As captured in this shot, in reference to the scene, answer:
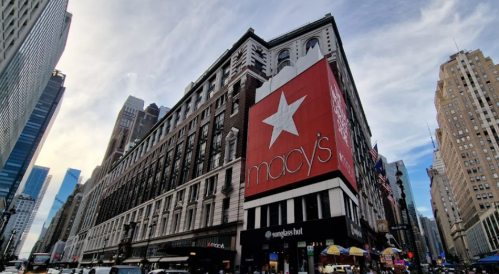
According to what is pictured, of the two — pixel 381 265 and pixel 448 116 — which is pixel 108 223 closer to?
pixel 381 265

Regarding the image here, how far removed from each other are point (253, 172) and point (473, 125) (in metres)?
111

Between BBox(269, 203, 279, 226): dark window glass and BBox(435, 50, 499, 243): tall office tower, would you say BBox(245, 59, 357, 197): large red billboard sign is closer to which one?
BBox(269, 203, 279, 226): dark window glass

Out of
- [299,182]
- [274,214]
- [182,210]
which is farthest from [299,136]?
[182,210]

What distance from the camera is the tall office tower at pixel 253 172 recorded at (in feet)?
83.9

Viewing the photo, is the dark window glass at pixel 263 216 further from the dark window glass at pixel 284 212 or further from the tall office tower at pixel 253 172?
the dark window glass at pixel 284 212

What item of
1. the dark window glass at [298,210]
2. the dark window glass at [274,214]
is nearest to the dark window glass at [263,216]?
the dark window glass at [274,214]

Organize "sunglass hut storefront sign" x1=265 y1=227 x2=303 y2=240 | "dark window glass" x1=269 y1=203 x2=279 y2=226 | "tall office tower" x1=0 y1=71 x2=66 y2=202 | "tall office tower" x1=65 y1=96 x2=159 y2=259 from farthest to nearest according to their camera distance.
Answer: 1. "tall office tower" x1=0 y1=71 x2=66 y2=202
2. "tall office tower" x1=65 y1=96 x2=159 y2=259
3. "dark window glass" x1=269 y1=203 x2=279 y2=226
4. "sunglass hut storefront sign" x1=265 y1=227 x2=303 y2=240

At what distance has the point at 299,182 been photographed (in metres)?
26.7

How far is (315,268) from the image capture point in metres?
23.3

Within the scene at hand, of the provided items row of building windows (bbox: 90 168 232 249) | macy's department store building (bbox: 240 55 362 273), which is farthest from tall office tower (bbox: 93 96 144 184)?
macy's department store building (bbox: 240 55 362 273)

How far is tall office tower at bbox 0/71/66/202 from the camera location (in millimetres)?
154625

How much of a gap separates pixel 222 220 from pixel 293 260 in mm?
11779

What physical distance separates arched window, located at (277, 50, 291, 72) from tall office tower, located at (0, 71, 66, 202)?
172873mm

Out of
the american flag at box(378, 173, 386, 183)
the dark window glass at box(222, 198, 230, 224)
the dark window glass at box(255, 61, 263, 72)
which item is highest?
the dark window glass at box(255, 61, 263, 72)
